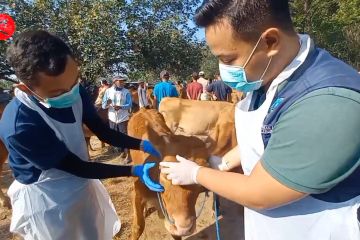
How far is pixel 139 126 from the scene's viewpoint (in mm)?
4266

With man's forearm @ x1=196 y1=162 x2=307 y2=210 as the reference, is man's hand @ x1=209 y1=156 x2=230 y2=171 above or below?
below

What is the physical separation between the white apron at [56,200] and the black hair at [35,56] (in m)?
0.17

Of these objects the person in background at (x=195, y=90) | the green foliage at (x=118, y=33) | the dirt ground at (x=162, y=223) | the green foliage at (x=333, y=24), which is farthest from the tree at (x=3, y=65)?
the green foliage at (x=333, y=24)

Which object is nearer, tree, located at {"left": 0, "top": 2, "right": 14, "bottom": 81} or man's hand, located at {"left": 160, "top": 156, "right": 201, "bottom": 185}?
man's hand, located at {"left": 160, "top": 156, "right": 201, "bottom": 185}

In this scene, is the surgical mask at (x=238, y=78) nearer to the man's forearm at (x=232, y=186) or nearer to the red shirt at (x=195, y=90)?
the man's forearm at (x=232, y=186)

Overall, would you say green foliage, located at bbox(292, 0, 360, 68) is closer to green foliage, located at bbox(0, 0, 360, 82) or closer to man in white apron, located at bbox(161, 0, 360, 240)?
green foliage, located at bbox(0, 0, 360, 82)

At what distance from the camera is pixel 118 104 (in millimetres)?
8133

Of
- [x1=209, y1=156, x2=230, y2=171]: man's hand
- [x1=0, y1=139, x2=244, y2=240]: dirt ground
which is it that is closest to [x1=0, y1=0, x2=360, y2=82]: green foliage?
[x1=0, y1=139, x2=244, y2=240]: dirt ground

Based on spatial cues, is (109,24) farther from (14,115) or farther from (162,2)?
(14,115)

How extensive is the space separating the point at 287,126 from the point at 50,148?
1.33 m

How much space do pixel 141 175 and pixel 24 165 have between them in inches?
26.9

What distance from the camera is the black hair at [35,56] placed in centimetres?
179

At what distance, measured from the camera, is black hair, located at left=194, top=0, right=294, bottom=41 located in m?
1.05

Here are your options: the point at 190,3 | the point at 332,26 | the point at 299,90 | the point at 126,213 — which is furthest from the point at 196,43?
the point at 299,90
